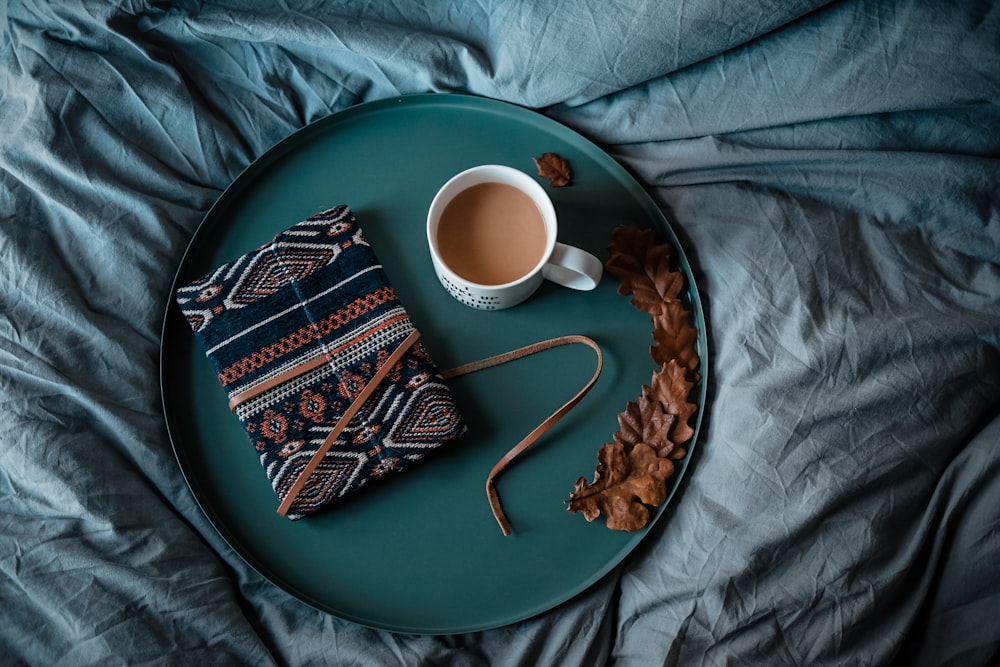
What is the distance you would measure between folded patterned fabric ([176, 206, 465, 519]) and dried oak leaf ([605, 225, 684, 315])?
0.87ft

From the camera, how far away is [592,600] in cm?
92

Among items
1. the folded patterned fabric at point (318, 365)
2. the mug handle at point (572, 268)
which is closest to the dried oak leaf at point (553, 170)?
the mug handle at point (572, 268)

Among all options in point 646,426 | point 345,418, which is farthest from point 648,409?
point 345,418

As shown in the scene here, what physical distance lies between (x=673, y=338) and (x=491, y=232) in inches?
10.2

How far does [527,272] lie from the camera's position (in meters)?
0.90

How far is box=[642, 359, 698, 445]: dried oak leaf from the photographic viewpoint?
92 cm

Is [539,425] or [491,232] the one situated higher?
[491,232]

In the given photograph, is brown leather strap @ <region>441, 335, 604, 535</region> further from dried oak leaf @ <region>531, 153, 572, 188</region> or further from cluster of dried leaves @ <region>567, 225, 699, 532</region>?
dried oak leaf @ <region>531, 153, 572, 188</region>

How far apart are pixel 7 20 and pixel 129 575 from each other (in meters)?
0.71

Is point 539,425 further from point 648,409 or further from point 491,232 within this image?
point 491,232

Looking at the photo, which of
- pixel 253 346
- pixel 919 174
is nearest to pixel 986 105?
pixel 919 174

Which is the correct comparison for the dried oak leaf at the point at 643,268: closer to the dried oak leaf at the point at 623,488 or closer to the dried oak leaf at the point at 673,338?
the dried oak leaf at the point at 673,338

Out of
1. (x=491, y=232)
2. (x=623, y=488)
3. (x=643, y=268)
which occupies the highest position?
(x=491, y=232)

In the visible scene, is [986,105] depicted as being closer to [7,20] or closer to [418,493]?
[418,493]
